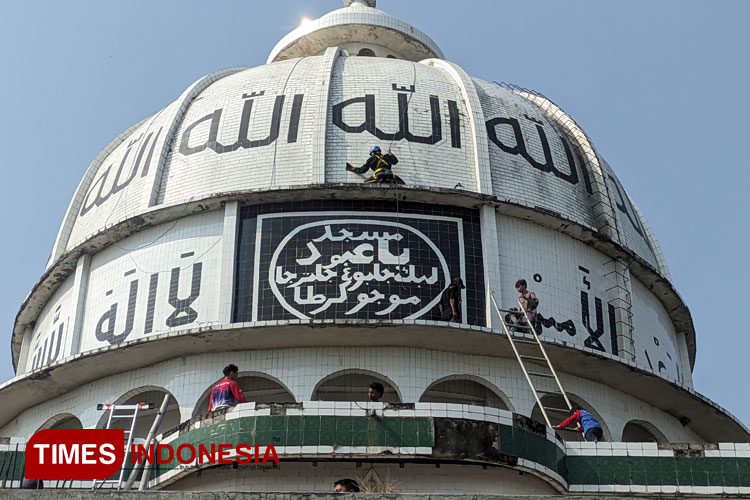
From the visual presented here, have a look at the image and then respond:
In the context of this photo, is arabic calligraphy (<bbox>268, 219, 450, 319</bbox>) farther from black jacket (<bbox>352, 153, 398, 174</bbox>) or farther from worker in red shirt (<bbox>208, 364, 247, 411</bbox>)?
worker in red shirt (<bbox>208, 364, 247, 411</bbox>)

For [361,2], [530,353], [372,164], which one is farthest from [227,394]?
[361,2]

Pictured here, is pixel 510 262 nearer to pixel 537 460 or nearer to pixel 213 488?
pixel 537 460

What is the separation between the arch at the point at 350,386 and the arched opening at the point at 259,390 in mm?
651

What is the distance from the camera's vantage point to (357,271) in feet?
79.1

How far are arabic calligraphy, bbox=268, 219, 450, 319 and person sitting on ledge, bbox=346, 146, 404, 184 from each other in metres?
1.00

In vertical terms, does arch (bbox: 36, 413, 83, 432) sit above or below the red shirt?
above

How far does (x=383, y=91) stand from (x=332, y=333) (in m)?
6.53

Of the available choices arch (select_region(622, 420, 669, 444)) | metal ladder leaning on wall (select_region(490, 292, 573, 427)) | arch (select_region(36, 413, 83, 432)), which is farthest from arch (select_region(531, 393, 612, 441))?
arch (select_region(36, 413, 83, 432))

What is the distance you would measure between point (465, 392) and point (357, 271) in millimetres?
2887

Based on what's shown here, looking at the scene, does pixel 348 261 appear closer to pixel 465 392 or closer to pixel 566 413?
pixel 465 392

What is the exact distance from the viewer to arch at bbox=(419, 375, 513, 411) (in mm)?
23469

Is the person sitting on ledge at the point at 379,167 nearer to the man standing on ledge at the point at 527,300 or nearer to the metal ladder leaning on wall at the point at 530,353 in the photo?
the metal ladder leaning on wall at the point at 530,353

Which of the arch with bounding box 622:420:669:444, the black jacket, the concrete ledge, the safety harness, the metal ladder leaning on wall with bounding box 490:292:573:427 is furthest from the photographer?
the black jacket

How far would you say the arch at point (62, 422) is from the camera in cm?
2478
